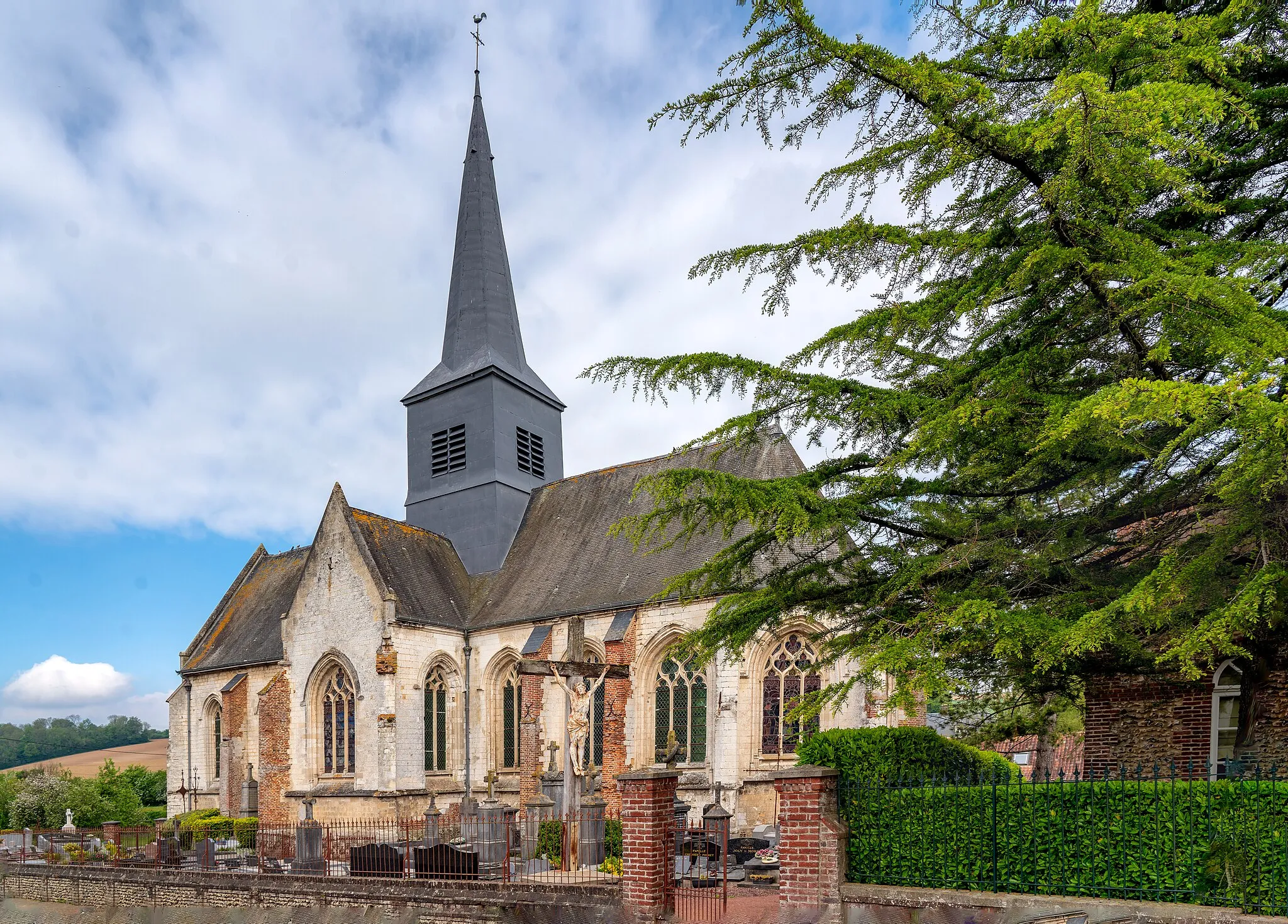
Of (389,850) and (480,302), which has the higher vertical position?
(480,302)

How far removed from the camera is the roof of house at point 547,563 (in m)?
21.0

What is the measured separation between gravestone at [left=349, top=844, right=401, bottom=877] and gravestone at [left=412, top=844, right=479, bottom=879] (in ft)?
0.62

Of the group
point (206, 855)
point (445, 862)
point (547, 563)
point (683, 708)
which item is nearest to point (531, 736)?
point (683, 708)

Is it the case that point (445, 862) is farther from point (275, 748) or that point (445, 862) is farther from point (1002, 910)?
point (275, 748)

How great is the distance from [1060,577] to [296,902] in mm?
12421

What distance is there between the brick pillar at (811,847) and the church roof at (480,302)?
1880 cm

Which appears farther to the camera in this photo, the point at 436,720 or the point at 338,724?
the point at 338,724

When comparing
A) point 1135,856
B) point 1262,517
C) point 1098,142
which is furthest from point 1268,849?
point 1098,142

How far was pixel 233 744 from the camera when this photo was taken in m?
25.9

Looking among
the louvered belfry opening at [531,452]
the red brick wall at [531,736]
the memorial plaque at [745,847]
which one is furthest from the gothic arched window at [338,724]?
the memorial plaque at [745,847]

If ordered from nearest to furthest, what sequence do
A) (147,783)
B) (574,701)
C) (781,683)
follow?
(574,701) < (781,683) < (147,783)

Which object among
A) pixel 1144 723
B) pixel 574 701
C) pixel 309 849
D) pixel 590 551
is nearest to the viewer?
pixel 1144 723

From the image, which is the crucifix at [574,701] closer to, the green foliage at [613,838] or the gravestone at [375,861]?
the gravestone at [375,861]

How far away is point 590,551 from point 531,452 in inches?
214
